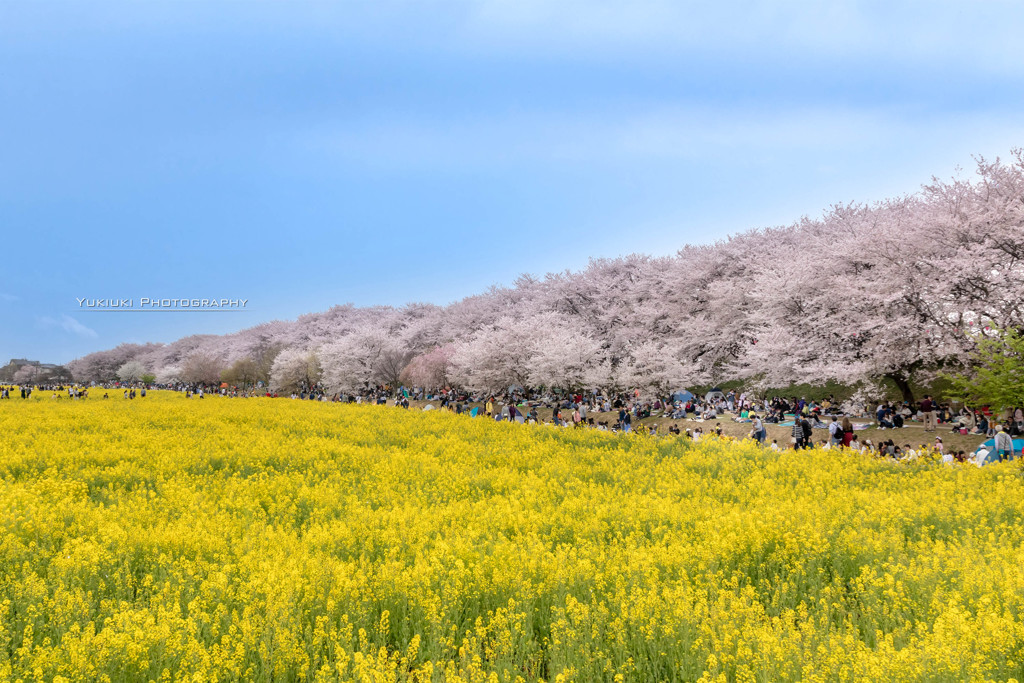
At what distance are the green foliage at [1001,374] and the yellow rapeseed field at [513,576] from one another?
34.3 feet

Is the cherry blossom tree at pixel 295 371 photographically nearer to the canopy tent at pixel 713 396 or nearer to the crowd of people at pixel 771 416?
the crowd of people at pixel 771 416

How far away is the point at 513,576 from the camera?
5875 millimetres

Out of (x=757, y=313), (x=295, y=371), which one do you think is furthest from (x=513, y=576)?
(x=295, y=371)

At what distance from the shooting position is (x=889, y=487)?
36.7 ft

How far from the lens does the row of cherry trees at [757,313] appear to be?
2669cm

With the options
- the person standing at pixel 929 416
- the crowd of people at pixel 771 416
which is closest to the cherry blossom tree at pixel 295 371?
the crowd of people at pixel 771 416

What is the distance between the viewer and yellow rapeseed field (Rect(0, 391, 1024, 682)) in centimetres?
456

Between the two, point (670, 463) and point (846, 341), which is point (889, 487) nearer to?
point (670, 463)

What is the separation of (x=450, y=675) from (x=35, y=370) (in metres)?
167

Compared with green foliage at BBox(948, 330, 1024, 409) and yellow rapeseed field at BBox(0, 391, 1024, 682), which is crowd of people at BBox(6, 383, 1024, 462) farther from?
yellow rapeseed field at BBox(0, 391, 1024, 682)

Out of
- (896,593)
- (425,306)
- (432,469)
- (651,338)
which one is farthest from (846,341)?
(425,306)

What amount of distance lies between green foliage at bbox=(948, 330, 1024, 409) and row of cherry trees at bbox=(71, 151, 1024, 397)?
2.65 meters

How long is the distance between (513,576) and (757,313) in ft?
111

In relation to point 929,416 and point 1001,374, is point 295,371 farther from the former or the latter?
point 1001,374
